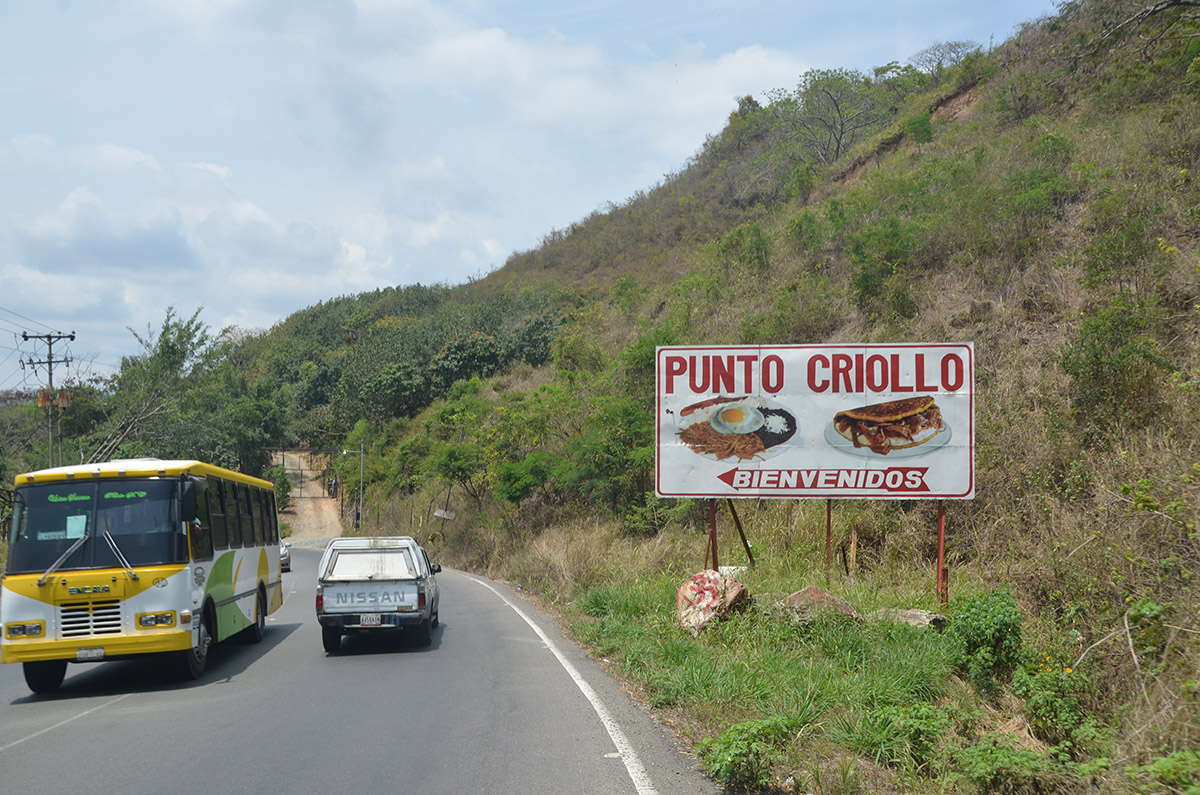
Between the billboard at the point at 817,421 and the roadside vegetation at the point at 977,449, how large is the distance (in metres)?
1.57

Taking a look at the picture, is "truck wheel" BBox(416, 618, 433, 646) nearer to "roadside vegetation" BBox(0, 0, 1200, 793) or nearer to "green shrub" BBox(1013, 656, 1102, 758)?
"roadside vegetation" BBox(0, 0, 1200, 793)

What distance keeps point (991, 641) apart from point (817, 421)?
5136mm

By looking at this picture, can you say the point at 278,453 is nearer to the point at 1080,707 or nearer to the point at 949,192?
the point at 949,192

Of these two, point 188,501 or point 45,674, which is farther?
point 188,501

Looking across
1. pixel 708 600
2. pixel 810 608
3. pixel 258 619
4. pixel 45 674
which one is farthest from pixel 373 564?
pixel 810 608

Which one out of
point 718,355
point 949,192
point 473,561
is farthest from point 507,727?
point 473,561

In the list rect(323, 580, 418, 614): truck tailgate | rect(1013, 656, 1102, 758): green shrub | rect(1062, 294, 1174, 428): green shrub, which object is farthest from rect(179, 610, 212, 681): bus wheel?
rect(1062, 294, 1174, 428): green shrub

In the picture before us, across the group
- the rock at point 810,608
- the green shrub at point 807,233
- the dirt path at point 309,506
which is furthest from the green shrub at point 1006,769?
the dirt path at point 309,506

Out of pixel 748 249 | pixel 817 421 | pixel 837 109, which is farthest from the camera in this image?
pixel 837 109

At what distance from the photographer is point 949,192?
23438 mm

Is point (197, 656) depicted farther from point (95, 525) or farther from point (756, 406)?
point (756, 406)

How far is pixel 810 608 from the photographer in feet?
34.4

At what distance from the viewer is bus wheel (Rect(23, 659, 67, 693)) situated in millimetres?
10570

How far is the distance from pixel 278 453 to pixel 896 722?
8618cm
